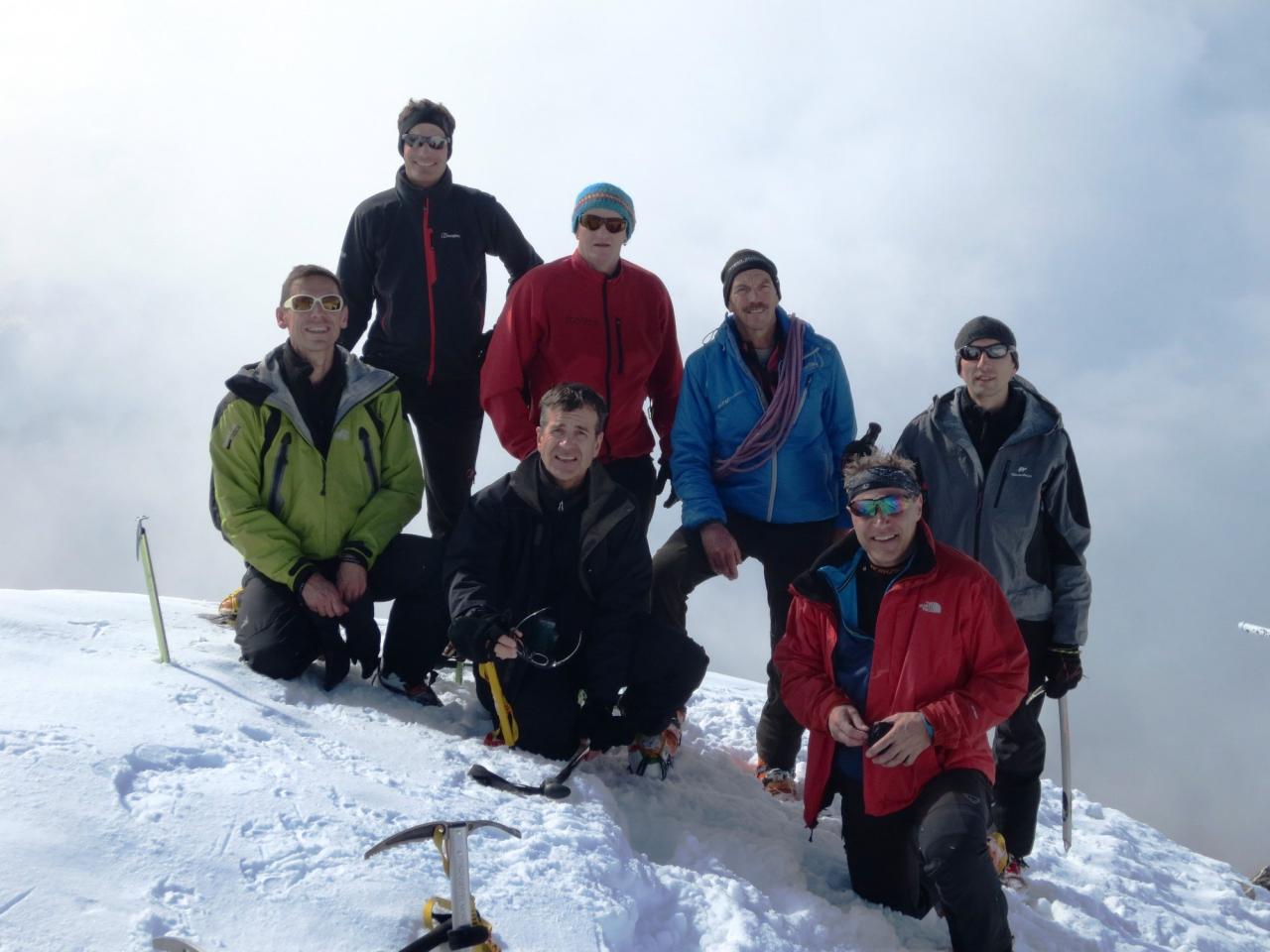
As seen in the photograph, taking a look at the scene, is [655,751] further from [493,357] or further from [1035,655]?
[493,357]

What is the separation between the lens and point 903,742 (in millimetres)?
4012

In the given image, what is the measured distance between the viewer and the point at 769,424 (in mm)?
5641

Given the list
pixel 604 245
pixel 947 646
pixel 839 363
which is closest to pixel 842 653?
pixel 947 646

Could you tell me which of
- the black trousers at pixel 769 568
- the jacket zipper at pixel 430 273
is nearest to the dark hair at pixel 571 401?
the black trousers at pixel 769 568

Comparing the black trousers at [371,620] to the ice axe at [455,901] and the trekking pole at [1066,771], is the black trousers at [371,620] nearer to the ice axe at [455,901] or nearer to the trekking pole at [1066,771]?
the ice axe at [455,901]

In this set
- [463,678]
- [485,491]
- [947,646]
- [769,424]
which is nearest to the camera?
[947,646]

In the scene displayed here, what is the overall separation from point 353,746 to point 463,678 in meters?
1.70

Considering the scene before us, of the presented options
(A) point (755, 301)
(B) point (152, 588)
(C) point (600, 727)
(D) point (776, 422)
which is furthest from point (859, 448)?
(B) point (152, 588)

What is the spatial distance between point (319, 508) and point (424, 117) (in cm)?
253

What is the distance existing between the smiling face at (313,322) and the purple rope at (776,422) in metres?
2.34

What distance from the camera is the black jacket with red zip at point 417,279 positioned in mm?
6195

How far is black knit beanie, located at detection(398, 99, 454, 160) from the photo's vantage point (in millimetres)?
6098

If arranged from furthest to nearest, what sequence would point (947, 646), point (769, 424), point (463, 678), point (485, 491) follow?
point (463, 678) < point (769, 424) < point (485, 491) < point (947, 646)

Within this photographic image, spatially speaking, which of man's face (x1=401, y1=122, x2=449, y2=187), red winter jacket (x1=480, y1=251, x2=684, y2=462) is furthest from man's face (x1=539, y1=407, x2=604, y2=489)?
man's face (x1=401, y1=122, x2=449, y2=187)
